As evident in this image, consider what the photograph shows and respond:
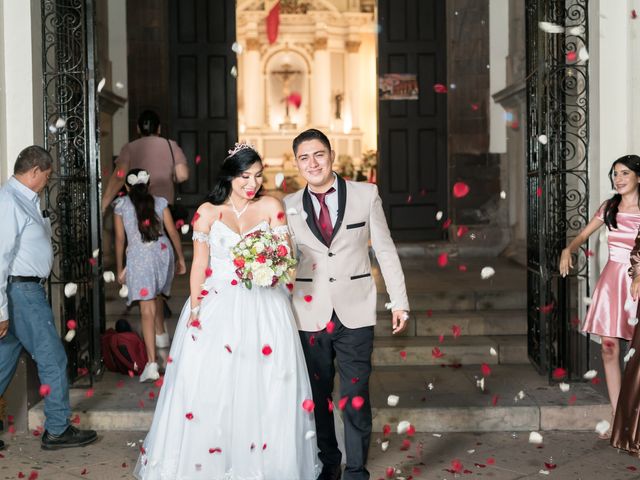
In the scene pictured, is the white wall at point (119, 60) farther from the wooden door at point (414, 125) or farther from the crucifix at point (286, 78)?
the crucifix at point (286, 78)

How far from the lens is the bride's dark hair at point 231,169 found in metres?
4.82

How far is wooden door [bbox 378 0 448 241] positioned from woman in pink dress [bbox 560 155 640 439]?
7.54 m

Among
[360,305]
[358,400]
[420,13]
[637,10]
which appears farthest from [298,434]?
[420,13]

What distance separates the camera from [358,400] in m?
4.57

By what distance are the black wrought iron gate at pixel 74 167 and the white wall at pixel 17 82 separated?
136mm

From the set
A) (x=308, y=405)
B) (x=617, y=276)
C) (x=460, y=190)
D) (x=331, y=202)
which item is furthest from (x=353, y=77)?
(x=308, y=405)

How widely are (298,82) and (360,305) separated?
18.6 meters

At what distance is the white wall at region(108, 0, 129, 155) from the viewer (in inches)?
477

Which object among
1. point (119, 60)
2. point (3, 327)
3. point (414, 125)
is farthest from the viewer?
point (414, 125)

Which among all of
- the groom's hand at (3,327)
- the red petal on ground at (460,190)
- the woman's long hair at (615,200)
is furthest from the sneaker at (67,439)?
the red petal on ground at (460,190)

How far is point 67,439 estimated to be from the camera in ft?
19.0

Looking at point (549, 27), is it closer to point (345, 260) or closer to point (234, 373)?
point (345, 260)

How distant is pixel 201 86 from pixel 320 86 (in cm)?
967

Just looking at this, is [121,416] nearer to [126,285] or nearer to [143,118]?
[126,285]
